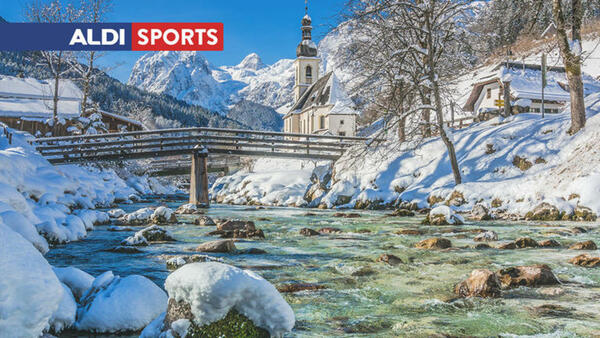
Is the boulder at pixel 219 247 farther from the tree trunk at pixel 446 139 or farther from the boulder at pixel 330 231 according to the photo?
the tree trunk at pixel 446 139

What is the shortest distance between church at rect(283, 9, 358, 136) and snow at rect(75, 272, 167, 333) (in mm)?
32988

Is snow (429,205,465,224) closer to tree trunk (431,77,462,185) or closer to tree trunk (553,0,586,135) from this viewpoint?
tree trunk (431,77,462,185)

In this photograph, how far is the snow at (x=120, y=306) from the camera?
392 cm

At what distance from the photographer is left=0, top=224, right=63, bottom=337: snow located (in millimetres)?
2822

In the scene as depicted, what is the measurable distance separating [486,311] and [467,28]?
14427 mm

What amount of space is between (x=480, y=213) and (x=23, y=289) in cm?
1319

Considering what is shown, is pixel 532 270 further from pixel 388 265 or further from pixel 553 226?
pixel 553 226

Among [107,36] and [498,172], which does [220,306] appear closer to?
[498,172]

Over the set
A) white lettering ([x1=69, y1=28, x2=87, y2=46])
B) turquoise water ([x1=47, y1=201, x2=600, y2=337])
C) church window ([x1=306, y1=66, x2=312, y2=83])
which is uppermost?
church window ([x1=306, y1=66, x2=312, y2=83])

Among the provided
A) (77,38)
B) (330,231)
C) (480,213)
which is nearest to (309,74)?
(77,38)

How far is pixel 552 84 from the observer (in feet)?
141

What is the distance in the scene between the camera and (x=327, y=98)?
179 feet

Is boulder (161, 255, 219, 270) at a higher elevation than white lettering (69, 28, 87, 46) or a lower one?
lower

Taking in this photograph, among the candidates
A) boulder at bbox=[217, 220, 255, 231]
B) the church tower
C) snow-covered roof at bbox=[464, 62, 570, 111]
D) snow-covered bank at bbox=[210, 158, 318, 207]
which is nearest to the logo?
snow-covered bank at bbox=[210, 158, 318, 207]
